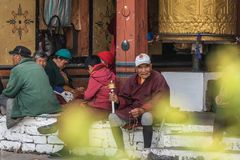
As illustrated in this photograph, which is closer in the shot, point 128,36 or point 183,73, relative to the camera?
point 128,36

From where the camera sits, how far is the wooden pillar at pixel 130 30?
27.5ft

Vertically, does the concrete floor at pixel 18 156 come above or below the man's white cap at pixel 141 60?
below

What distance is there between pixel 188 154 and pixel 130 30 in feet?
6.71

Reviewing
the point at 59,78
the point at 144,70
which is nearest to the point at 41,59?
the point at 59,78

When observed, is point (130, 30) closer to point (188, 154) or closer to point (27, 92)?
point (27, 92)

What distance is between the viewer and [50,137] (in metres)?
8.63

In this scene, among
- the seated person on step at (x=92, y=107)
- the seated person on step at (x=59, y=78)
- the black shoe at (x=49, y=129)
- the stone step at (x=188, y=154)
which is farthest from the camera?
the seated person on step at (x=59, y=78)

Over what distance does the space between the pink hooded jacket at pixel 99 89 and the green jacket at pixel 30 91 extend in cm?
72

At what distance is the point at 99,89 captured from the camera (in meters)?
8.23

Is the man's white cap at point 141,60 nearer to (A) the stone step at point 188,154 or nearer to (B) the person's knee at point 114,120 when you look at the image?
(B) the person's knee at point 114,120

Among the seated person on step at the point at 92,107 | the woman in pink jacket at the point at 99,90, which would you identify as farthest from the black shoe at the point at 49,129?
the woman in pink jacket at the point at 99,90

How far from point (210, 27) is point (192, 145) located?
217 cm

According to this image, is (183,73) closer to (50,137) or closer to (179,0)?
(179,0)

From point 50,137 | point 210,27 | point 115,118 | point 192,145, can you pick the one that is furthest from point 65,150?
point 210,27
